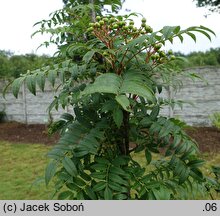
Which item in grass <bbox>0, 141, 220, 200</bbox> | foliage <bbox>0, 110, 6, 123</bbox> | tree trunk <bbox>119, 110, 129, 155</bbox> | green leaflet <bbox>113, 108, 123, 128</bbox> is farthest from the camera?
foliage <bbox>0, 110, 6, 123</bbox>

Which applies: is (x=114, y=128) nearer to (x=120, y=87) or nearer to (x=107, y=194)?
(x=107, y=194)

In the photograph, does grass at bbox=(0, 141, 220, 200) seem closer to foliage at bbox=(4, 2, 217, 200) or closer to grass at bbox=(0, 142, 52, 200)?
grass at bbox=(0, 142, 52, 200)

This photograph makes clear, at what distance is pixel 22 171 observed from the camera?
5660 millimetres

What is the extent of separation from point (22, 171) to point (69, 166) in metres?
4.48

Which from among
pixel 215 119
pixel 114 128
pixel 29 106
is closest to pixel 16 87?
pixel 114 128

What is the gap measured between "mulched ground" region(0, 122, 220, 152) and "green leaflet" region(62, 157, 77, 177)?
14.9 ft

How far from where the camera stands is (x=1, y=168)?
593cm

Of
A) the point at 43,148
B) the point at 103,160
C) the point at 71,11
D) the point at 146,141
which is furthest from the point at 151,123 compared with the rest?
the point at 43,148

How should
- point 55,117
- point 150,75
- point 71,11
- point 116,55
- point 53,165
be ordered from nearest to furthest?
1. point 53,165
2. point 116,55
3. point 150,75
4. point 71,11
5. point 55,117

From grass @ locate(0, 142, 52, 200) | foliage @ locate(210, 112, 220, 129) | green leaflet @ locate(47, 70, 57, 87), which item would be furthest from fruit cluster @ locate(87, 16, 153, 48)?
foliage @ locate(210, 112, 220, 129)

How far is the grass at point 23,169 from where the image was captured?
14.6 ft

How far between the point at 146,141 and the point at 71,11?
3.00 feet

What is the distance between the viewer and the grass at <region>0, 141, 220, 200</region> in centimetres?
446

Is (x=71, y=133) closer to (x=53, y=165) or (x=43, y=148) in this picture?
(x=53, y=165)
